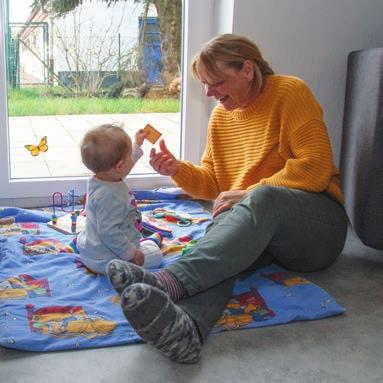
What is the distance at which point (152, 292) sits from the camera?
105 centimetres

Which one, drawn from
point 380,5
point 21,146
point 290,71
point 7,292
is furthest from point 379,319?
point 21,146

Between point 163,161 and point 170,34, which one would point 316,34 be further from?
point 163,161

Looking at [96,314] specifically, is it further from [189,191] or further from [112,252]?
[189,191]

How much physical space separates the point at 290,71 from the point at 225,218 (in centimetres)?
102

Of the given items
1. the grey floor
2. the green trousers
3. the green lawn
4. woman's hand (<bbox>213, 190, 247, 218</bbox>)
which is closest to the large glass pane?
the green lawn

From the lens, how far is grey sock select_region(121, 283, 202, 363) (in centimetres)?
104

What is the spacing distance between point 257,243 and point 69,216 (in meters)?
0.93

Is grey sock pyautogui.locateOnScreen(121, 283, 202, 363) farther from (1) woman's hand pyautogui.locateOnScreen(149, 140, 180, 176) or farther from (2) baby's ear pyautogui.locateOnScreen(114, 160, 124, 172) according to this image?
(1) woman's hand pyautogui.locateOnScreen(149, 140, 180, 176)

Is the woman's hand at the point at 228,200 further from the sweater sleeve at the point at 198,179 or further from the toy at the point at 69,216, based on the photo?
the toy at the point at 69,216

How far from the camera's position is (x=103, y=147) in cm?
144

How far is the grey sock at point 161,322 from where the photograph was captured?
1.04 meters

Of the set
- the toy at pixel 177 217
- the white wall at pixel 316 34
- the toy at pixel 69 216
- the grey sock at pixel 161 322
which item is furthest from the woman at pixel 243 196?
the white wall at pixel 316 34

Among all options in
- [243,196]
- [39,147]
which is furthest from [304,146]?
[39,147]

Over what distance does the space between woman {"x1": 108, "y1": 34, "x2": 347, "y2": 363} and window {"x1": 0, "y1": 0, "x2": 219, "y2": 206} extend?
598 millimetres
